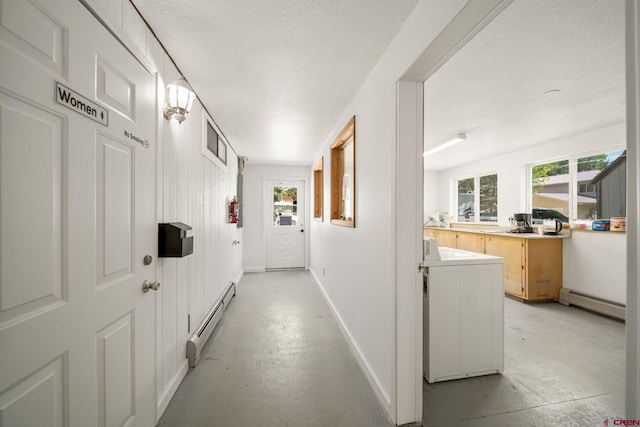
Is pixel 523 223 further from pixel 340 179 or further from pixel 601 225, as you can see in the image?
pixel 340 179

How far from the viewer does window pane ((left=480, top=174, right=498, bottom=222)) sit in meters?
5.21

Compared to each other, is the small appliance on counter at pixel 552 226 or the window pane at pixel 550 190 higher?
the window pane at pixel 550 190

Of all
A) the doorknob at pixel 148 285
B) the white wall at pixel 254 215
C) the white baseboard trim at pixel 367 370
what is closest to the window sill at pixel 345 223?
the white baseboard trim at pixel 367 370

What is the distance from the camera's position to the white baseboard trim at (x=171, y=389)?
160 centimetres


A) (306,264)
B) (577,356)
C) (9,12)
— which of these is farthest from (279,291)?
(9,12)

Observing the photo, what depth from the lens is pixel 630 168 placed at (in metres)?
0.56

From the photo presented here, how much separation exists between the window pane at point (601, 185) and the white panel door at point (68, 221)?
5495mm

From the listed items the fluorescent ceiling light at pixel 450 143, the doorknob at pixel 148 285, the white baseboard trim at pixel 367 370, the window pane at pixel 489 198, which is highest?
the fluorescent ceiling light at pixel 450 143

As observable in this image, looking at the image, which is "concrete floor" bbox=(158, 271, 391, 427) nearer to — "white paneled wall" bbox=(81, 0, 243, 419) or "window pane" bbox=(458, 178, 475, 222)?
"white paneled wall" bbox=(81, 0, 243, 419)

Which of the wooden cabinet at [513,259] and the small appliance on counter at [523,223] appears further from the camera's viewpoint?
the small appliance on counter at [523,223]

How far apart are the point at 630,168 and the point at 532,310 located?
3.93 metres

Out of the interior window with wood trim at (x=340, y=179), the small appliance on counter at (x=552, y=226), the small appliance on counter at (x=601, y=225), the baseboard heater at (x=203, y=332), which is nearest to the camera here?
the baseboard heater at (x=203, y=332)

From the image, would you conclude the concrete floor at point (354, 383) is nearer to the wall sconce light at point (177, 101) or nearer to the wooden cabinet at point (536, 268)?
the wooden cabinet at point (536, 268)

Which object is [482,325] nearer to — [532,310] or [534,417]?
[534,417]
